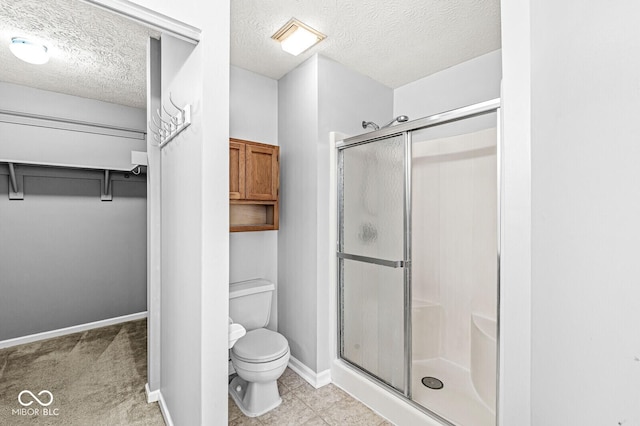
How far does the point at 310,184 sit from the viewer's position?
89.7 inches

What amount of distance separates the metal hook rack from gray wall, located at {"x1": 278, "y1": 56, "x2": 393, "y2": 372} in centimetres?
97

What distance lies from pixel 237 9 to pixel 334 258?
5.71 feet

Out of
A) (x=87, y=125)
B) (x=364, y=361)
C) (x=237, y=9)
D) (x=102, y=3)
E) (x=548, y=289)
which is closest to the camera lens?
(x=548, y=289)

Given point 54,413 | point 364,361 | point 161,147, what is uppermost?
point 161,147

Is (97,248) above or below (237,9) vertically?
below

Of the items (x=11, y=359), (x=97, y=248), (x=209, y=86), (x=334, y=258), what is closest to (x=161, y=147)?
(x=209, y=86)

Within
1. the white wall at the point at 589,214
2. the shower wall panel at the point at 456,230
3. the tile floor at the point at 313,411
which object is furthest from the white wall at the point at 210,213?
the shower wall panel at the point at 456,230

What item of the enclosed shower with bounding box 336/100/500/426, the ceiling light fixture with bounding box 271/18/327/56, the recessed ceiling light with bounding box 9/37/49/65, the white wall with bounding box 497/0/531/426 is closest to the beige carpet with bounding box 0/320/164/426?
the enclosed shower with bounding box 336/100/500/426

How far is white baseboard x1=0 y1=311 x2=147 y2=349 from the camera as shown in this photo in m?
2.70

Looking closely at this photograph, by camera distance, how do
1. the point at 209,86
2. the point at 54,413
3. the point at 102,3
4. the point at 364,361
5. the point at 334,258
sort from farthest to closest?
the point at 334,258
the point at 364,361
the point at 54,413
the point at 209,86
the point at 102,3

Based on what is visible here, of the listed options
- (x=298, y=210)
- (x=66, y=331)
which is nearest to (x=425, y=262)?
(x=298, y=210)

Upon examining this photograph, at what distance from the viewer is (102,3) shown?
3.47ft

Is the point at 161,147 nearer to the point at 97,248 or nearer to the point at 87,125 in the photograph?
the point at 87,125

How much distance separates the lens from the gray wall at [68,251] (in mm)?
2699
